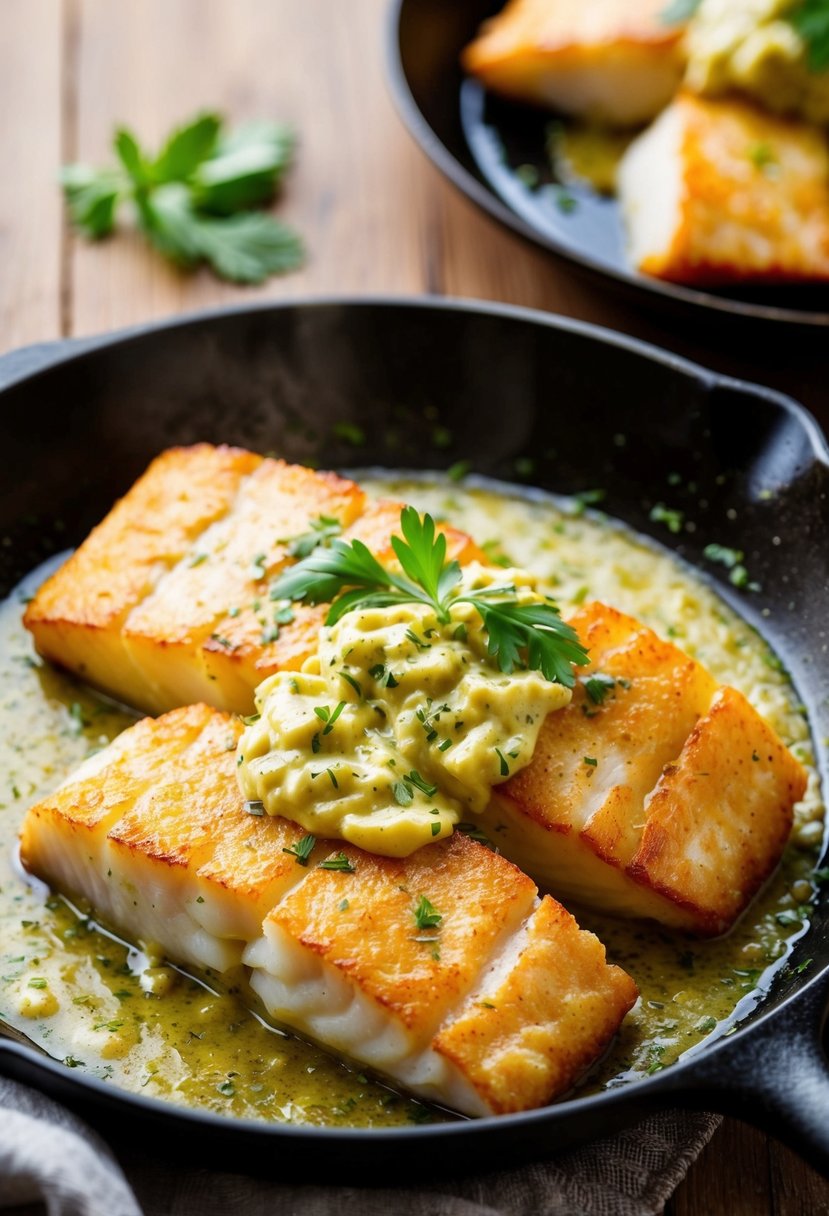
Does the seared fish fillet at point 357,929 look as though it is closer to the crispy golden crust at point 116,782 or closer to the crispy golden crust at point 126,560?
the crispy golden crust at point 116,782

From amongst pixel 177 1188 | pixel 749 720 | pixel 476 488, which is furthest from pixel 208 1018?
pixel 476 488

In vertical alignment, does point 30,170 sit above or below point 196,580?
above

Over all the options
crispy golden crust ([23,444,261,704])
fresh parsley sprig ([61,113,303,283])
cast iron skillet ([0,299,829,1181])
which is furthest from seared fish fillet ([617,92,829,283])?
crispy golden crust ([23,444,261,704])

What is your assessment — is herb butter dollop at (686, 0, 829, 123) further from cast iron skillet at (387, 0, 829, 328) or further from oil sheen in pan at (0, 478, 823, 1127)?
oil sheen in pan at (0, 478, 823, 1127)

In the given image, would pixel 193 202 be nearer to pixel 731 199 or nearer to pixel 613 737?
pixel 731 199

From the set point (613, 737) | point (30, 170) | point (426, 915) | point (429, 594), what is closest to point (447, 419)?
point (429, 594)
